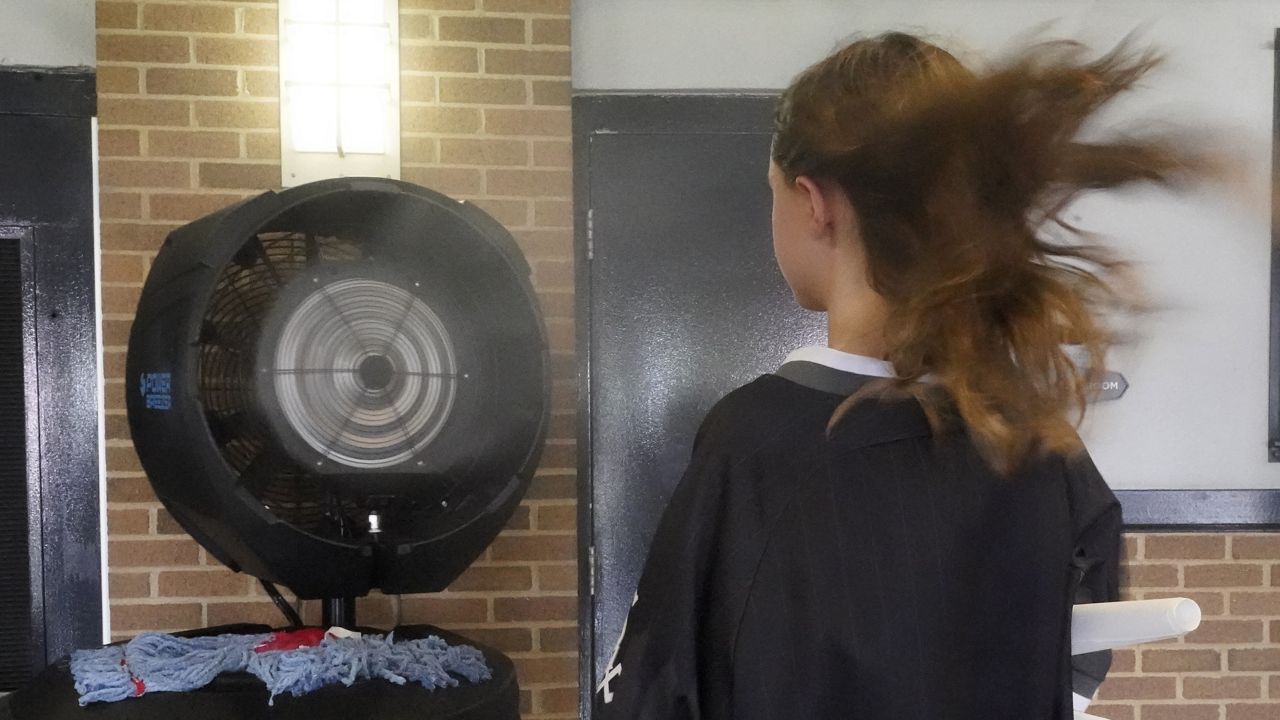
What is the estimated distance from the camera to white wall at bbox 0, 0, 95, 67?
2344 millimetres

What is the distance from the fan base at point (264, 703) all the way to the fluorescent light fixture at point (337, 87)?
1.22 m

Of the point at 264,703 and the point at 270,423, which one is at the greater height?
the point at 270,423

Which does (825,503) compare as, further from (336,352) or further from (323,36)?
(323,36)

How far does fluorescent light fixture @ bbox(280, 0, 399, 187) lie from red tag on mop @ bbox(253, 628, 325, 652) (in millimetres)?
1094

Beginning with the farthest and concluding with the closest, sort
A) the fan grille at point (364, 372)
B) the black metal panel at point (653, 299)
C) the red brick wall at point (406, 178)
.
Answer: the black metal panel at point (653, 299) < the red brick wall at point (406, 178) < the fan grille at point (364, 372)

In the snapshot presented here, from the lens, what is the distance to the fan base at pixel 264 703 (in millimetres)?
1237

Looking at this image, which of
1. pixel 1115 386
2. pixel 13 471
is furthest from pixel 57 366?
pixel 1115 386

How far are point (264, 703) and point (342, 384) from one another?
45 cm

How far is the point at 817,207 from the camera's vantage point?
105cm

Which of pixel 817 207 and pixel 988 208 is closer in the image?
pixel 988 208

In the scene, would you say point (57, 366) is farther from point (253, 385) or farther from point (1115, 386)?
point (1115, 386)

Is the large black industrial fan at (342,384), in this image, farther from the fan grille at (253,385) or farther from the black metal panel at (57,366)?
the black metal panel at (57,366)

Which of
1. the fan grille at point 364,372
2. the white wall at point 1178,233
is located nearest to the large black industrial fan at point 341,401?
the fan grille at point 364,372

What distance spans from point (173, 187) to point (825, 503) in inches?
71.7
